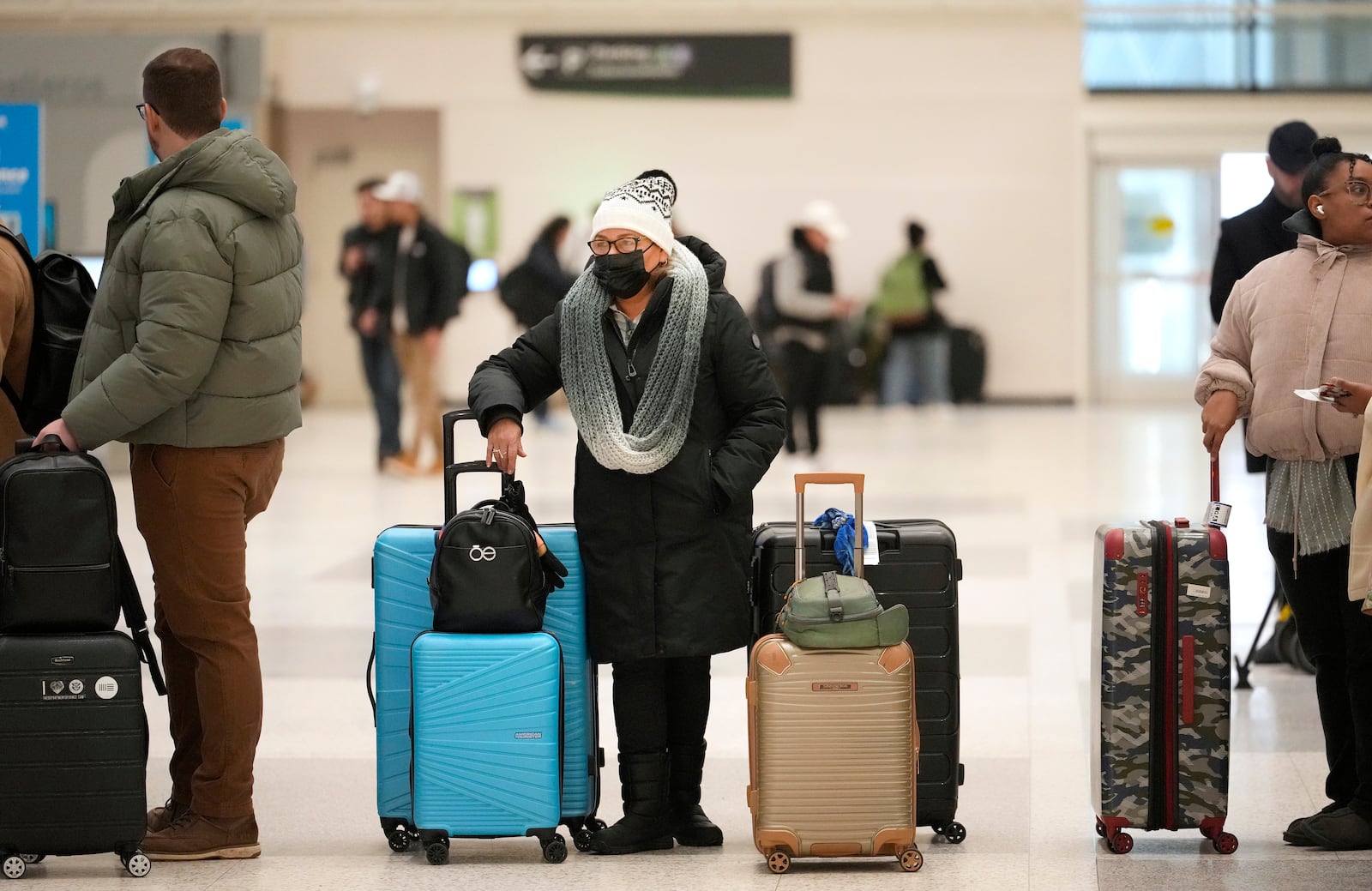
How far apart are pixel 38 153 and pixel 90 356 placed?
16.1 ft

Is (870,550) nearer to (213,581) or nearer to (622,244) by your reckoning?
(622,244)

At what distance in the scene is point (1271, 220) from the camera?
5578 millimetres

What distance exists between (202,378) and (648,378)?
98cm

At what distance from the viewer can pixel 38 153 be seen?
8375mm

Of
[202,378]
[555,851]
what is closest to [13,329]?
[202,378]

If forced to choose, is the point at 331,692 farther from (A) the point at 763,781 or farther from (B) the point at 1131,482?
(B) the point at 1131,482

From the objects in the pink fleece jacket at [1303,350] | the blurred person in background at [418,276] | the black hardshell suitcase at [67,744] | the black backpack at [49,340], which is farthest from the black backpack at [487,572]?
the blurred person in background at [418,276]

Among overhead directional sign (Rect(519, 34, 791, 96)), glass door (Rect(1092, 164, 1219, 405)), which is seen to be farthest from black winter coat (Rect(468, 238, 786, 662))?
glass door (Rect(1092, 164, 1219, 405))

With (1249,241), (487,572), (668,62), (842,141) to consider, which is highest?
(668,62)

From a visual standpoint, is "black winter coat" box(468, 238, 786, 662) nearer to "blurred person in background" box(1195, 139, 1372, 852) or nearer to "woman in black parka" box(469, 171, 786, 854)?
"woman in black parka" box(469, 171, 786, 854)

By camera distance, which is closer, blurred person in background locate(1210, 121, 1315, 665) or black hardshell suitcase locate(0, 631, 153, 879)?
black hardshell suitcase locate(0, 631, 153, 879)

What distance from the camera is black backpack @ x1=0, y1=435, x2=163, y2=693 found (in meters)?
3.75

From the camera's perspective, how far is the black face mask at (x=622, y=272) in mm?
4020

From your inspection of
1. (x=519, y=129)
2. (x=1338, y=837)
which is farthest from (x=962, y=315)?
(x=1338, y=837)
